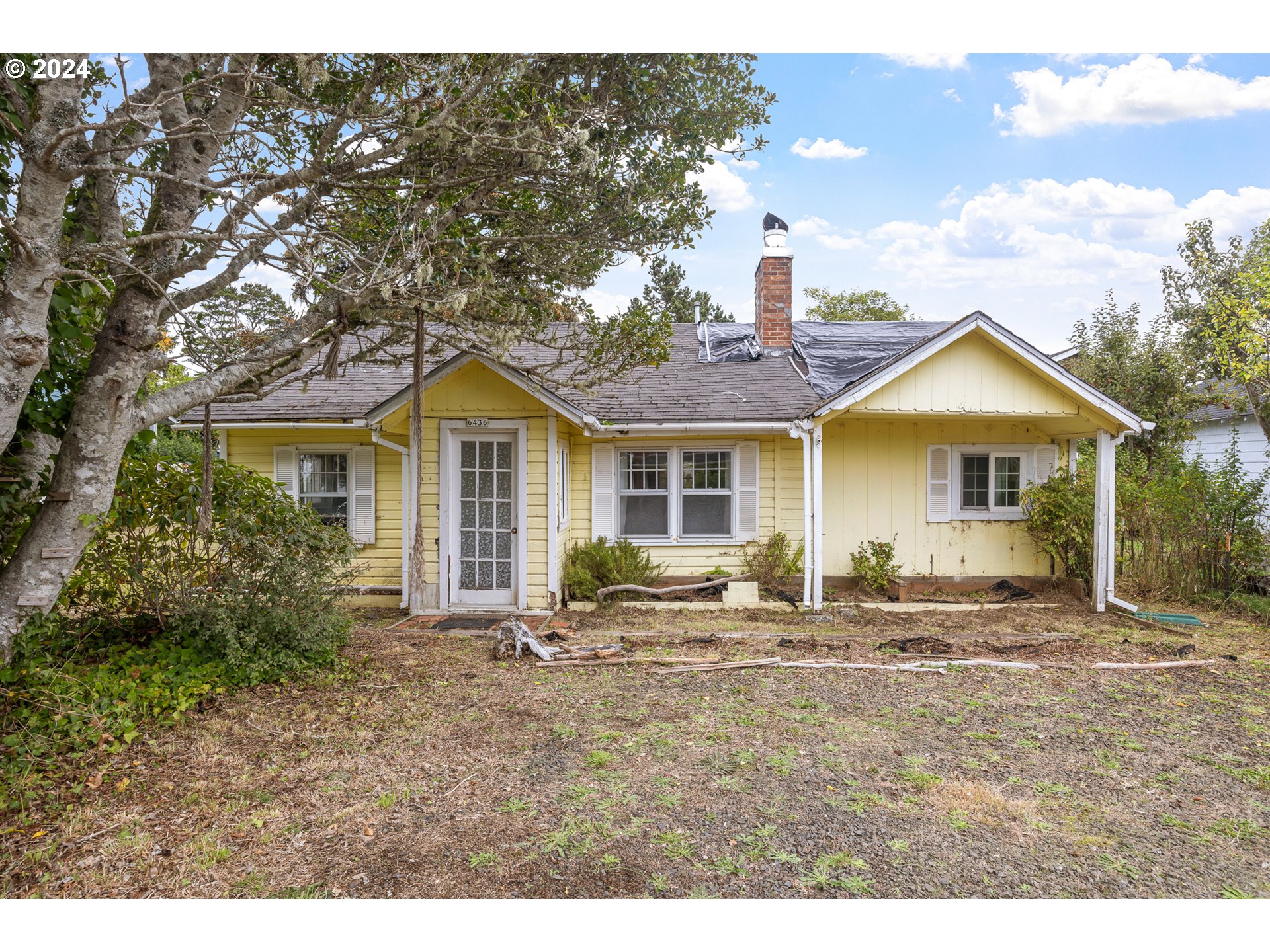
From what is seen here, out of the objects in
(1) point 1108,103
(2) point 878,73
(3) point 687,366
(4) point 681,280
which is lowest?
(3) point 687,366

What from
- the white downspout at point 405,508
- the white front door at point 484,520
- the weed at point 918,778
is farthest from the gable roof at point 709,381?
the weed at point 918,778

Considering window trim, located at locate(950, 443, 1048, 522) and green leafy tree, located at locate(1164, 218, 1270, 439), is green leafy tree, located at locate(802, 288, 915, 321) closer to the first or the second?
green leafy tree, located at locate(1164, 218, 1270, 439)

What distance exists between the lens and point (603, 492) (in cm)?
1074

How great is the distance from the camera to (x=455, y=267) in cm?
705

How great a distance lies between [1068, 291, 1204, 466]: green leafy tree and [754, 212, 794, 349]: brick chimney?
817 cm

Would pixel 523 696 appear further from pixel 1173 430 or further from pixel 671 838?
pixel 1173 430

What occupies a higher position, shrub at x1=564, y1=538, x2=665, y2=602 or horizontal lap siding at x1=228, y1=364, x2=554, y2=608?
horizontal lap siding at x1=228, y1=364, x2=554, y2=608

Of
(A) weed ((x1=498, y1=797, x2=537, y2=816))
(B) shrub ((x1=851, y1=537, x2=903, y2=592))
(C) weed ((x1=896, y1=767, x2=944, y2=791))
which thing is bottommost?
(C) weed ((x1=896, y1=767, x2=944, y2=791))

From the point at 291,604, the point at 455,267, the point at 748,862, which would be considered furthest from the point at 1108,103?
the point at 291,604

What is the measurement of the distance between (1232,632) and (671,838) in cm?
915

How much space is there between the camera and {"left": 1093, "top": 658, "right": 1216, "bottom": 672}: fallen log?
685 centimetres

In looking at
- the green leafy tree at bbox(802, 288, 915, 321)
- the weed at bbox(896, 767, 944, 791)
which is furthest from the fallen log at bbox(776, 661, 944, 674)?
the green leafy tree at bbox(802, 288, 915, 321)

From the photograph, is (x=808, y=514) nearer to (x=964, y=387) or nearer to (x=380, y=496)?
(x=964, y=387)

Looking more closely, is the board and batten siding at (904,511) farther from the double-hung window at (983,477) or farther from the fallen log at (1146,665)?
the fallen log at (1146,665)
